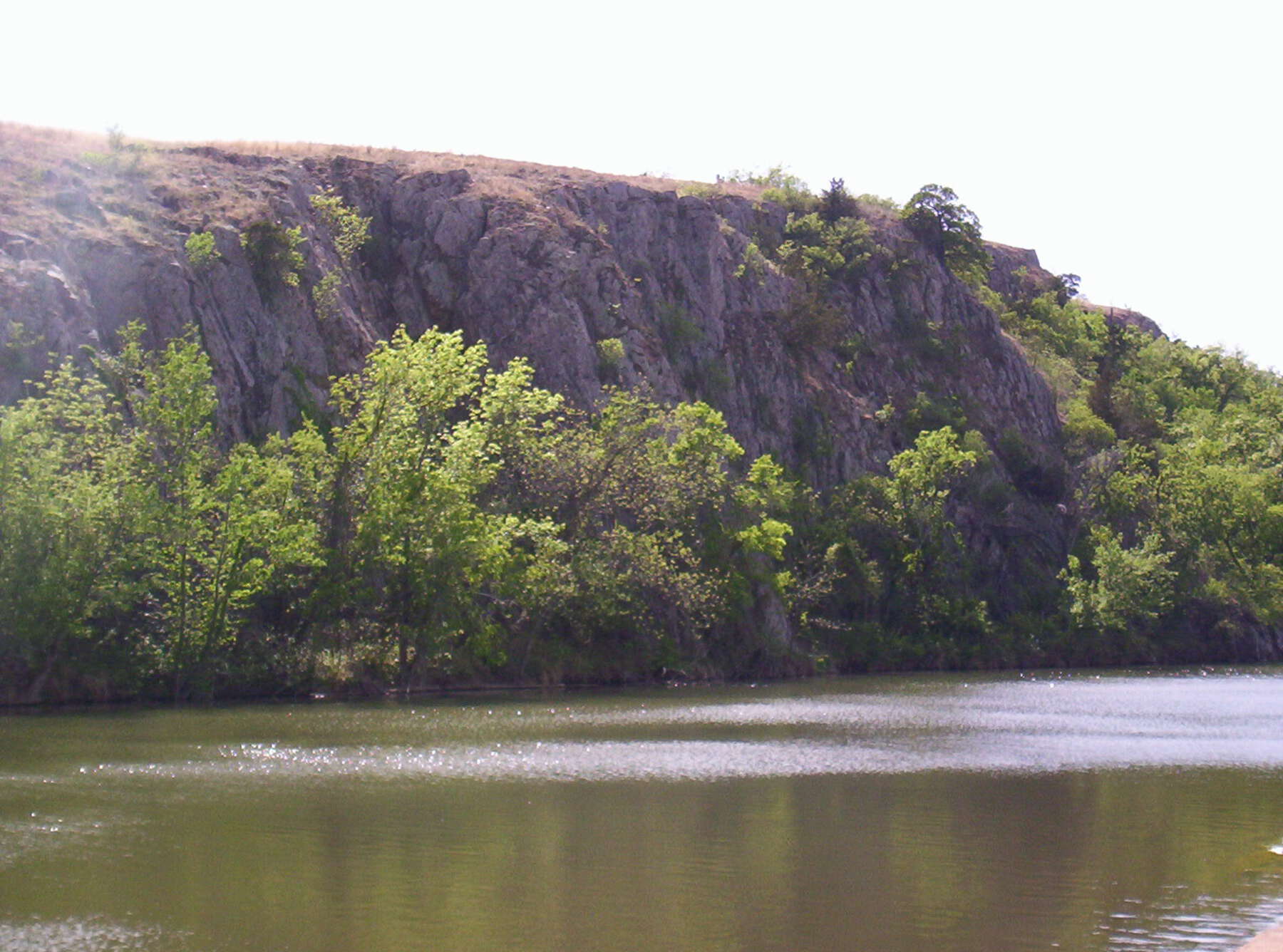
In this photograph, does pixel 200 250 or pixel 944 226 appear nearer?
pixel 200 250

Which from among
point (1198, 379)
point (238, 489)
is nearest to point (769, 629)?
point (238, 489)

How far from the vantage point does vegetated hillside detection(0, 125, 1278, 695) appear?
53094 millimetres

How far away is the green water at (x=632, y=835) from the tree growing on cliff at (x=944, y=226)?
2516 inches

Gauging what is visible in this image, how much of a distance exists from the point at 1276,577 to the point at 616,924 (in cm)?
7602

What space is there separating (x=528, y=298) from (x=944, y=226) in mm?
39162

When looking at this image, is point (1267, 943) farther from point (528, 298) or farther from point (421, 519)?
point (528, 298)

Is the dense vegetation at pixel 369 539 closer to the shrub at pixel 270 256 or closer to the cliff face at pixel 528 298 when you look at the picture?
the cliff face at pixel 528 298

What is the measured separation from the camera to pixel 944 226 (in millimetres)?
100062

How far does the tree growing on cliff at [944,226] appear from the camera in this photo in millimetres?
99312

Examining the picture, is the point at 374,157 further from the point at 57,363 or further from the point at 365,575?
the point at 365,575

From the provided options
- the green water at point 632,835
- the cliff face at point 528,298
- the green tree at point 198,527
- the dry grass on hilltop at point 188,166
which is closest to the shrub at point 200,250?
the cliff face at point 528,298

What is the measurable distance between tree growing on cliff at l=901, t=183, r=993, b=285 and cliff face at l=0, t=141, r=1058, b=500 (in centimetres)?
176

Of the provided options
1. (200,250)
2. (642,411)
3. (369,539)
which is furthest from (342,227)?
(369,539)

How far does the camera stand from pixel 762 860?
20.0 meters
